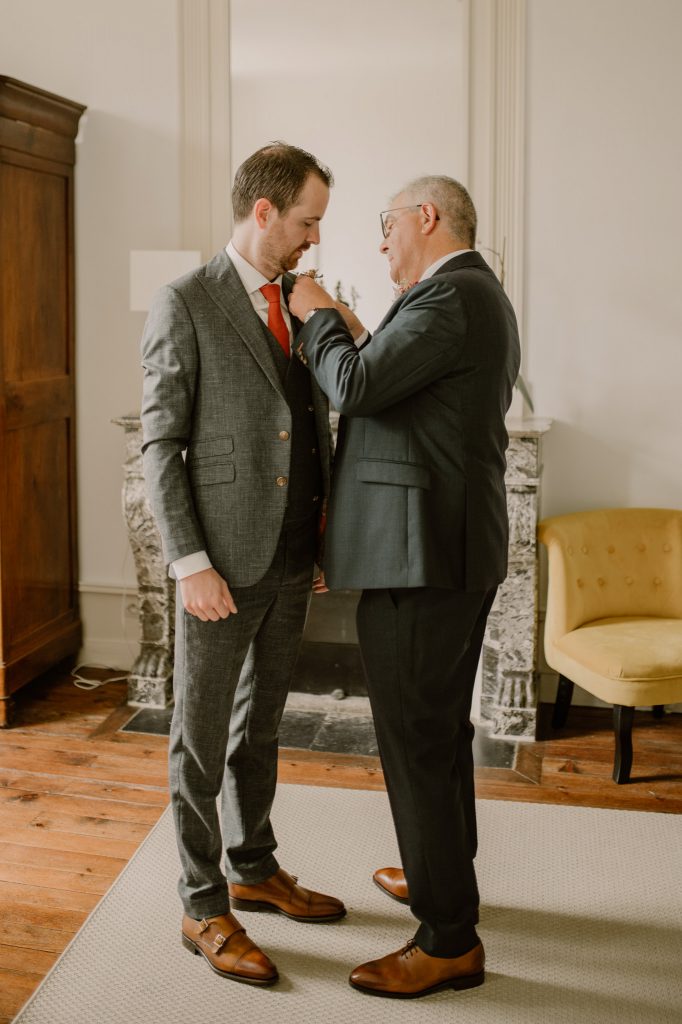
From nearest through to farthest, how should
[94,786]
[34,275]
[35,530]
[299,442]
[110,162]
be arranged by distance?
[299,442] < [94,786] < [34,275] < [35,530] < [110,162]

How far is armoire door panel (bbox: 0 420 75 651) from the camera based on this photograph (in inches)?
144

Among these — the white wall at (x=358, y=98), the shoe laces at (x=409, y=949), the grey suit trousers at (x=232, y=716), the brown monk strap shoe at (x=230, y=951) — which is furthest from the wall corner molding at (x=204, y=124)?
the shoe laces at (x=409, y=949)

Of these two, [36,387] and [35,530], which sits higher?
[36,387]

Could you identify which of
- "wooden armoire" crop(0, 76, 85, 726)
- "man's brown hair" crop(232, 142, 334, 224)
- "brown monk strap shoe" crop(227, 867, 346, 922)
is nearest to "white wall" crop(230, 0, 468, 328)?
"wooden armoire" crop(0, 76, 85, 726)

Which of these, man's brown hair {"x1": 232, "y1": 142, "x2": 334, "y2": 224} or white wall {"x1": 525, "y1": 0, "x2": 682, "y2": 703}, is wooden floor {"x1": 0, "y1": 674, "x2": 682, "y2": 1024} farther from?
man's brown hair {"x1": 232, "y1": 142, "x2": 334, "y2": 224}

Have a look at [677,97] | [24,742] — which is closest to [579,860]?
[24,742]

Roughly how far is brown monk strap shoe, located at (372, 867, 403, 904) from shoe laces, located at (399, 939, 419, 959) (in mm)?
297

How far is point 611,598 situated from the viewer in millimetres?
3594

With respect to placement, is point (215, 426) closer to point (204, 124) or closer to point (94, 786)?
point (94, 786)

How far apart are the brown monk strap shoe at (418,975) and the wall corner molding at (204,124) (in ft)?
8.92

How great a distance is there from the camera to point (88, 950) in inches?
89.0

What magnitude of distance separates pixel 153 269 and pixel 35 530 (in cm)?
108

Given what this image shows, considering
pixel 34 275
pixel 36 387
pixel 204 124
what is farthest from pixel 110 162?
pixel 36 387

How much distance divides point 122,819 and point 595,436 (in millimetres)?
2137
